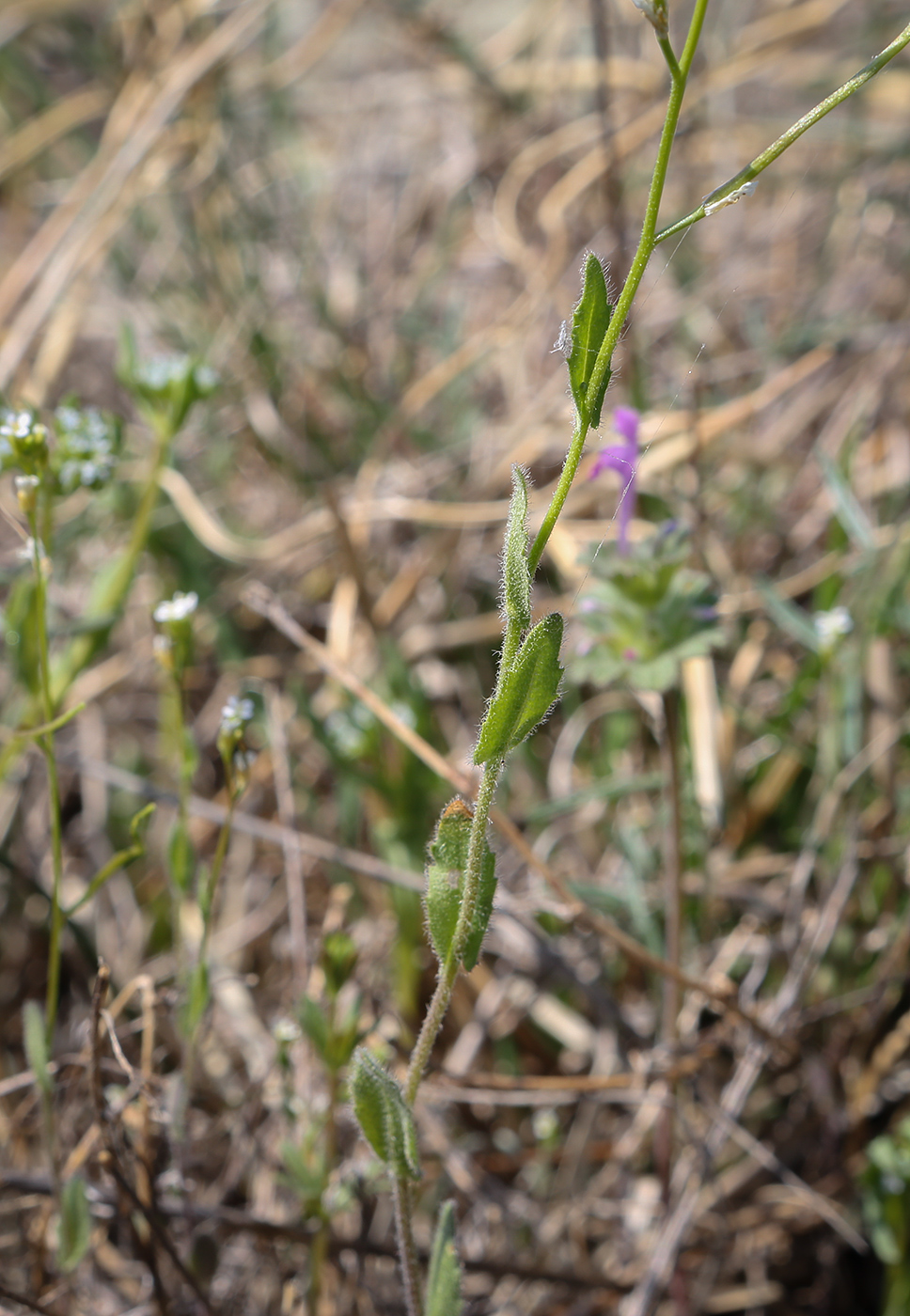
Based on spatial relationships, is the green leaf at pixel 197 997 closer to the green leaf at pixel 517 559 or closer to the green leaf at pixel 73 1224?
the green leaf at pixel 73 1224

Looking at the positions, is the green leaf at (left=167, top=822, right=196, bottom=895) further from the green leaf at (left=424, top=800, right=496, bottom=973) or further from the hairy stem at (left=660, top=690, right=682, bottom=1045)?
the hairy stem at (left=660, top=690, right=682, bottom=1045)

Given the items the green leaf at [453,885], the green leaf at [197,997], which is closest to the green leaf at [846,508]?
the green leaf at [453,885]

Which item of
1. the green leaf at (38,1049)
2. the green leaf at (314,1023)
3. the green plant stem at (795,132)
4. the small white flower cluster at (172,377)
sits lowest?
the green leaf at (314,1023)

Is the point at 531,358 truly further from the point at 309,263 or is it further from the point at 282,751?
the point at 282,751

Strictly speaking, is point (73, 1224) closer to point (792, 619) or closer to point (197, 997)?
point (197, 997)

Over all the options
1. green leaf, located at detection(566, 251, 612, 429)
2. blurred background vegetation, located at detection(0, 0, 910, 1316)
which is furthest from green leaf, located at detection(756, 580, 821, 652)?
green leaf, located at detection(566, 251, 612, 429)

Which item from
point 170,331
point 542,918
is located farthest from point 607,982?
point 170,331

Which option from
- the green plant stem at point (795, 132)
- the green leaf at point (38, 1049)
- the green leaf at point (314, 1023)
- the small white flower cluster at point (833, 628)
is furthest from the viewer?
the small white flower cluster at point (833, 628)

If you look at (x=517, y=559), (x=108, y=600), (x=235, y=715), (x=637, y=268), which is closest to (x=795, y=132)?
(x=637, y=268)

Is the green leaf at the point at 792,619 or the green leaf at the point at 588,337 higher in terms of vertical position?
the green leaf at the point at 588,337
